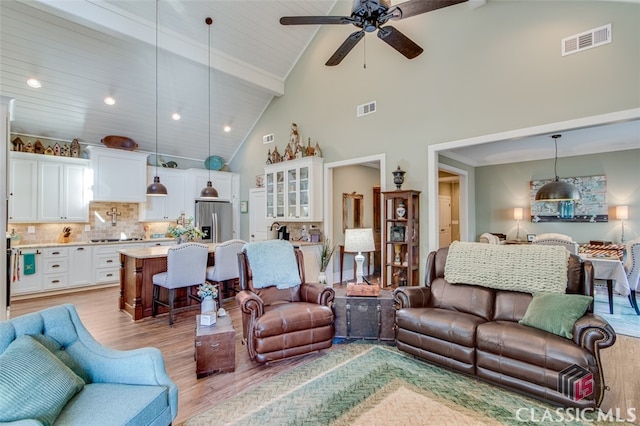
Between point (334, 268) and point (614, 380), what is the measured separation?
4.33 meters

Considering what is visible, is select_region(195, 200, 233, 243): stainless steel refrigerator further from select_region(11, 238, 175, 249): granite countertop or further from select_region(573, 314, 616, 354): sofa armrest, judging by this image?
select_region(573, 314, 616, 354): sofa armrest

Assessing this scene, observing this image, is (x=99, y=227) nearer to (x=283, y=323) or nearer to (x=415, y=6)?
(x=283, y=323)

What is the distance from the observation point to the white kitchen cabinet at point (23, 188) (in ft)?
17.7

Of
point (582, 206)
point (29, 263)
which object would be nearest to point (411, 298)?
point (582, 206)

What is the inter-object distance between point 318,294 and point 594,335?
2290 mm

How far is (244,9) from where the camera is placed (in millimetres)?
5188

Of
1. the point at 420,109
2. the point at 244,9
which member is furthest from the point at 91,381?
the point at 244,9

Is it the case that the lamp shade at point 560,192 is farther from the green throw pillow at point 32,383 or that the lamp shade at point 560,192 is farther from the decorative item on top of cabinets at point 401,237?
the green throw pillow at point 32,383

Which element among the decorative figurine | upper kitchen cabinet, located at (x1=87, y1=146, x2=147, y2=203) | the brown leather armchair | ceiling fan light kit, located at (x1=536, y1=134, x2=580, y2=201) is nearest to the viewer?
the brown leather armchair

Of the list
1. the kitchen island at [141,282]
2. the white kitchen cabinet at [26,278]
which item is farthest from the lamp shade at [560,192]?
the white kitchen cabinet at [26,278]

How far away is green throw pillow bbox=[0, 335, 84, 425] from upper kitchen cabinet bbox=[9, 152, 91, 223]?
551 cm

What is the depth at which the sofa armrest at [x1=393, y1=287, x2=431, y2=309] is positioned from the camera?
3.17 metres

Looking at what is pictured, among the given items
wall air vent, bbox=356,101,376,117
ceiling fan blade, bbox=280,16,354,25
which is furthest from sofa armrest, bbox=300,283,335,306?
wall air vent, bbox=356,101,376,117

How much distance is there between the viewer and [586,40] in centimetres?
329
